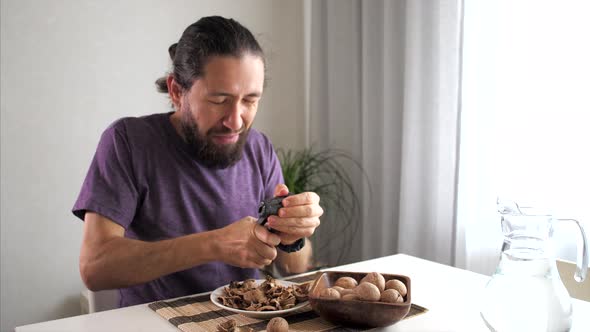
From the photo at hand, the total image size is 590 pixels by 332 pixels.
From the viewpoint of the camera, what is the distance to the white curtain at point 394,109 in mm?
2607

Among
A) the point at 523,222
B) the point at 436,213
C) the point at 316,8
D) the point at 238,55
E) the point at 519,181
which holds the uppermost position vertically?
the point at 316,8

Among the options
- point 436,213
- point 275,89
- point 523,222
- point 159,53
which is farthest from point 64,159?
point 523,222

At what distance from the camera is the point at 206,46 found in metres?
1.67

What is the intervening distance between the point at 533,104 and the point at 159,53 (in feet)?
5.79

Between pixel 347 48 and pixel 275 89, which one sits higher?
pixel 347 48

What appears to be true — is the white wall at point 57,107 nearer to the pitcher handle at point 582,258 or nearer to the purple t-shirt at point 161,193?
the purple t-shirt at point 161,193

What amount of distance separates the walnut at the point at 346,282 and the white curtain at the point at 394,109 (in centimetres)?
145

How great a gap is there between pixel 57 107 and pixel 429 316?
2.09 meters

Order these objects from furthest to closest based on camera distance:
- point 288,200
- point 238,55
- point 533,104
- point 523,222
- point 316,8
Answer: point 316,8 → point 533,104 → point 238,55 → point 288,200 → point 523,222

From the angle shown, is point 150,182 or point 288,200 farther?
point 150,182

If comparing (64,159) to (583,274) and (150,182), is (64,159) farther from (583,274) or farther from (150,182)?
(583,274)

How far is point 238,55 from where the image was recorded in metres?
1.65

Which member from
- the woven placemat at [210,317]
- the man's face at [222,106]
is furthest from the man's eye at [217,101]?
the woven placemat at [210,317]

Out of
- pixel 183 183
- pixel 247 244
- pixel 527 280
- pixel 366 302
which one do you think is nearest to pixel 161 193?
pixel 183 183
